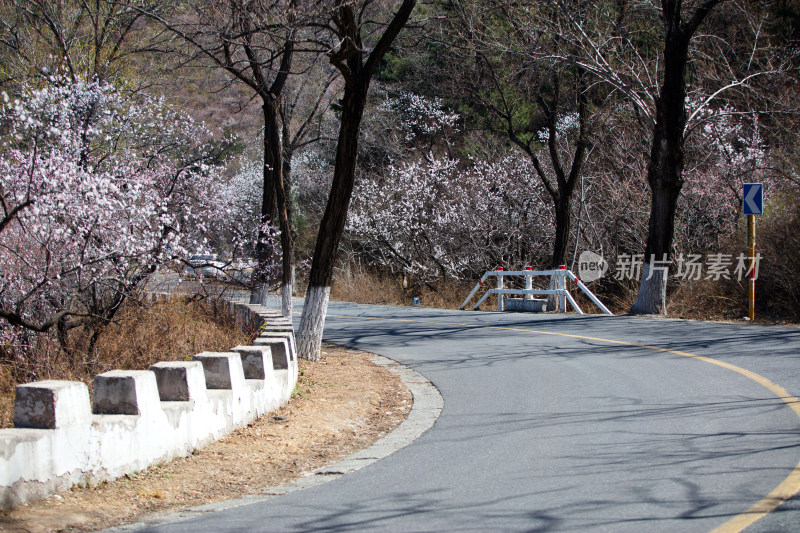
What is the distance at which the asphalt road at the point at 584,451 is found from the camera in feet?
15.6

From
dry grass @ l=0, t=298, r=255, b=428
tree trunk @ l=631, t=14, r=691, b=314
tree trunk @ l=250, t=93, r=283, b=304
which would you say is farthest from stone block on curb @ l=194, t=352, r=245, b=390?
tree trunk @ l=631, t=14, r=691, b=314

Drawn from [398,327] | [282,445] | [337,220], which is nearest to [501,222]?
[398,327]

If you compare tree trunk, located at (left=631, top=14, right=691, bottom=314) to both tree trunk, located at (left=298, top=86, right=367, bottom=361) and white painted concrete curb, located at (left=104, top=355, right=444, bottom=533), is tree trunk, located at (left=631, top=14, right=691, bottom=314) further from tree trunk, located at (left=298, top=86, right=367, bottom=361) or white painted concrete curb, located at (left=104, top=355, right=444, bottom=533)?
white painted concrete curb, located at (left=104, top=355, right=444, bottom=533)

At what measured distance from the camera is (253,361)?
7.78 metres

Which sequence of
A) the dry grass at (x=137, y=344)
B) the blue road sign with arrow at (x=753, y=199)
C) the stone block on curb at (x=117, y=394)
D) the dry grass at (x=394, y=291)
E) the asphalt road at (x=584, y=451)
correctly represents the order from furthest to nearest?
the dry grass at (x=394, y=291) < the blue road sign with arrow at (x=753, y=199) < the dry grass at (x=137, y=344) < the stone block on curb at (x=117, y=394) < the asphalt road at (x=584, y=451)

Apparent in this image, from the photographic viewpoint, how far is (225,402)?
6.90 m

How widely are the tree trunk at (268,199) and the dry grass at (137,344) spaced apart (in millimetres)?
3983

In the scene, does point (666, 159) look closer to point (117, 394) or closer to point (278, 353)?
point (278, 353)

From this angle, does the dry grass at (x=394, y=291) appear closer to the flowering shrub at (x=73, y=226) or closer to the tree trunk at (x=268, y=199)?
the tree trunk at (x=268, y=199)

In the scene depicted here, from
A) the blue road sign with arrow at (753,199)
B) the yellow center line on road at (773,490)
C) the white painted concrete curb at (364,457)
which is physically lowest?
the white painted concrete curb at (364,457)

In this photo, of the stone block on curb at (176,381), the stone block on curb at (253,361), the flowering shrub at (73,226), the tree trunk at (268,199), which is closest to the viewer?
the stone block on curb at (176,381)

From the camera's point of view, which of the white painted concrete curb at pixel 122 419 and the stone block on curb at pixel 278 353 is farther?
the stone block on curb at pixel 278 353

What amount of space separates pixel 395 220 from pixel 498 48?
1190 cm

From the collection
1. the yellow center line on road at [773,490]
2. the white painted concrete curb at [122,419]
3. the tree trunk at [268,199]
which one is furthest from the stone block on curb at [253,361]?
the tree trunk at [268,199]
